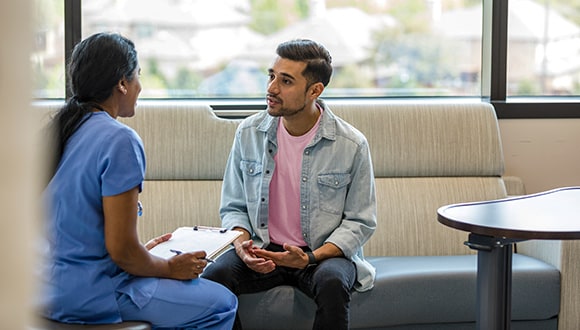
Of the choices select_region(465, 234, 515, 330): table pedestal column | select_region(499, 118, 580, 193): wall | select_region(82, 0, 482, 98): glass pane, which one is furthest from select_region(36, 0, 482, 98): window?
select_region(465, 234, 515, 330): table pedestal column

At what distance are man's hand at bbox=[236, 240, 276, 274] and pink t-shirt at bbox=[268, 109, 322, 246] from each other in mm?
146

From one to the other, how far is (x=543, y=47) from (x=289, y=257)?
6.37 feet

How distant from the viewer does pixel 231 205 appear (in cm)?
271

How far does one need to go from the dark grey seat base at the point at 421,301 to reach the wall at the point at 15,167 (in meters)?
2.27

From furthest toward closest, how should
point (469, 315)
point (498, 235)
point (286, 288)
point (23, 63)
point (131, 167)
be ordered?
point (469, 315), point (286, 288), point (498, 235), point (131, 167), point (23, 63)

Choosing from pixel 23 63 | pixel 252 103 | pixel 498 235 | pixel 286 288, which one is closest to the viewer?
pixel 23 63

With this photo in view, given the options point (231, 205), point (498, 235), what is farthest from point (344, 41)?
point (498, 235)

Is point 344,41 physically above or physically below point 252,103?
above

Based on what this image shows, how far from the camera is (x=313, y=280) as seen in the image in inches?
95.6

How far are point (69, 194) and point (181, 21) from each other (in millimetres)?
1918

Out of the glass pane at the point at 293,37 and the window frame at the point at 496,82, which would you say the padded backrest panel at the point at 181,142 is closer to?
the window frame at the point at 496,82

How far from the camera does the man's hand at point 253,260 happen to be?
244 centimetres

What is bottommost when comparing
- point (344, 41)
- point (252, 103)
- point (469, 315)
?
point (469, 315)

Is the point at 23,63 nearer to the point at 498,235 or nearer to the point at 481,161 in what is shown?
the point at 498,235
